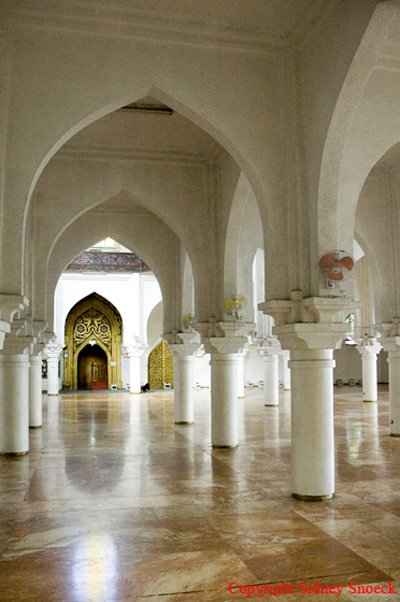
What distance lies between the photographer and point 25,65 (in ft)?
21.6

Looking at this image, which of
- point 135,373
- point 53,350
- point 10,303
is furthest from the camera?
point 135,373

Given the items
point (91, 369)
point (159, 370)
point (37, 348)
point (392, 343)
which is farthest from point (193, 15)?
point (91, 369)

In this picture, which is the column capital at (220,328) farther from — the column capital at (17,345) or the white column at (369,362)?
the white column at (369,362)

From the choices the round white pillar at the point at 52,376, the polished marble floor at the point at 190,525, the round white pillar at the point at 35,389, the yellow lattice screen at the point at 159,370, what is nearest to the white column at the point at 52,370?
the round white pillar at the point at 52,376

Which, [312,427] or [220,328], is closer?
[312,427]

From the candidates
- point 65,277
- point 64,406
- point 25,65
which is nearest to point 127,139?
point 25,65

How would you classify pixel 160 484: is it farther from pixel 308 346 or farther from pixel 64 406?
pixel 64 406

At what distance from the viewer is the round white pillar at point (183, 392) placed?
47.2ft

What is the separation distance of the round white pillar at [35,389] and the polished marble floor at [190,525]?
238 centimetres

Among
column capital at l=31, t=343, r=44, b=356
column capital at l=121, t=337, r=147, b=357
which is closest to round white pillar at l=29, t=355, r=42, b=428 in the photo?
column capital at l=31, t=343, r=44, b=356

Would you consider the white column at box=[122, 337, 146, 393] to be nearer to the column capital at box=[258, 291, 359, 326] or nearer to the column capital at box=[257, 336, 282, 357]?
the column capital at box=[257, 336, 282, 357]

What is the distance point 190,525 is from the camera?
232 inches

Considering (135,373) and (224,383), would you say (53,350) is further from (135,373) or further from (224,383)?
(224,383)

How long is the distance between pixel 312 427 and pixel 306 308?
4.40ft
